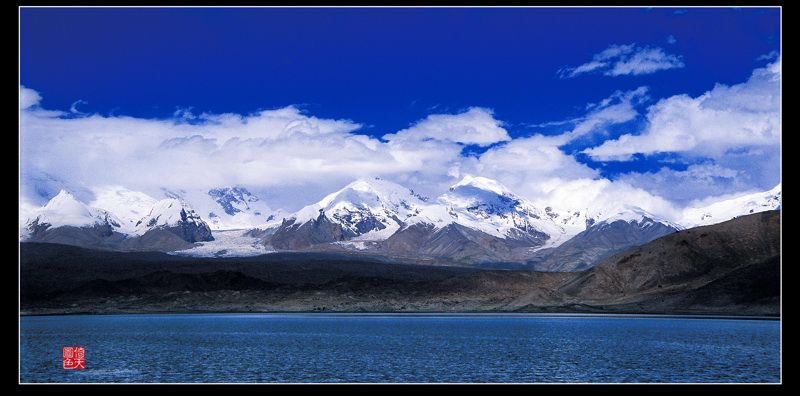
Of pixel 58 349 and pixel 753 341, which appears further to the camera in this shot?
pixel 753 341

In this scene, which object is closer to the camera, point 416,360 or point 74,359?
point 74,359

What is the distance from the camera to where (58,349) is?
314ft

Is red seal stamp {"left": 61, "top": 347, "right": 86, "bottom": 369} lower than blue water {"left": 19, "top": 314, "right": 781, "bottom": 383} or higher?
higher

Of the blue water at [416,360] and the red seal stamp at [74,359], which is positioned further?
the red seal stamp at [74,359]

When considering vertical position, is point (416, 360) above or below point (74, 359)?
below

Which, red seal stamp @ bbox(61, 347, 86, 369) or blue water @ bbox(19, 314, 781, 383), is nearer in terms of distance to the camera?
blue water @ bbox(19, 314, 781, 383)

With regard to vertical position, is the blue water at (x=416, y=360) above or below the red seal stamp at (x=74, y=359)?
below
